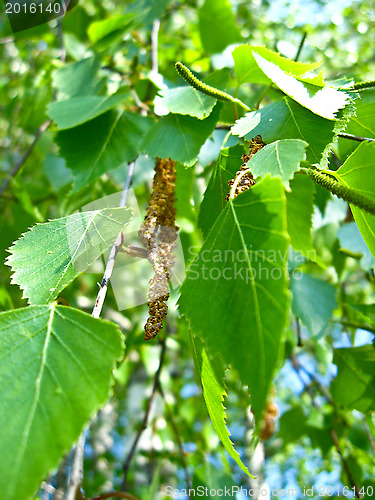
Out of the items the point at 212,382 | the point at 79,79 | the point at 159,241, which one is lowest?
the point at 212,382

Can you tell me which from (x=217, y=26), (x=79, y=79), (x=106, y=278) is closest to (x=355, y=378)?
(x=106, y=278)

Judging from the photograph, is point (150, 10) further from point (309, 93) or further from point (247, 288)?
point (247, 288)

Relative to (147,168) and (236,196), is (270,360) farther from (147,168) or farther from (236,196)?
(147,168)

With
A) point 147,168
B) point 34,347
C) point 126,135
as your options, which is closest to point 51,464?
point 34,347

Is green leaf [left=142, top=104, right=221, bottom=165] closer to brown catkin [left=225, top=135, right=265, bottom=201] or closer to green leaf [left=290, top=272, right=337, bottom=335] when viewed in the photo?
brown catkin [left=225, top=135, right=265, bottom=201]

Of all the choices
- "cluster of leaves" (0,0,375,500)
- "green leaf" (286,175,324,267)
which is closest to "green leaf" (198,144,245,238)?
"cluster of leaves" (0,0,375,500)

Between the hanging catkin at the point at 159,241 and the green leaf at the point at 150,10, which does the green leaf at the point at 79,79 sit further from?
the hanging catkin at the point at 159,241

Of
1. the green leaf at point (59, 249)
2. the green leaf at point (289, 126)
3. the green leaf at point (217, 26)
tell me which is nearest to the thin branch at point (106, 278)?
the green leaf at point (59, 249)

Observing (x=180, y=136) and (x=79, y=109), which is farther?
(x=79, y=109)
